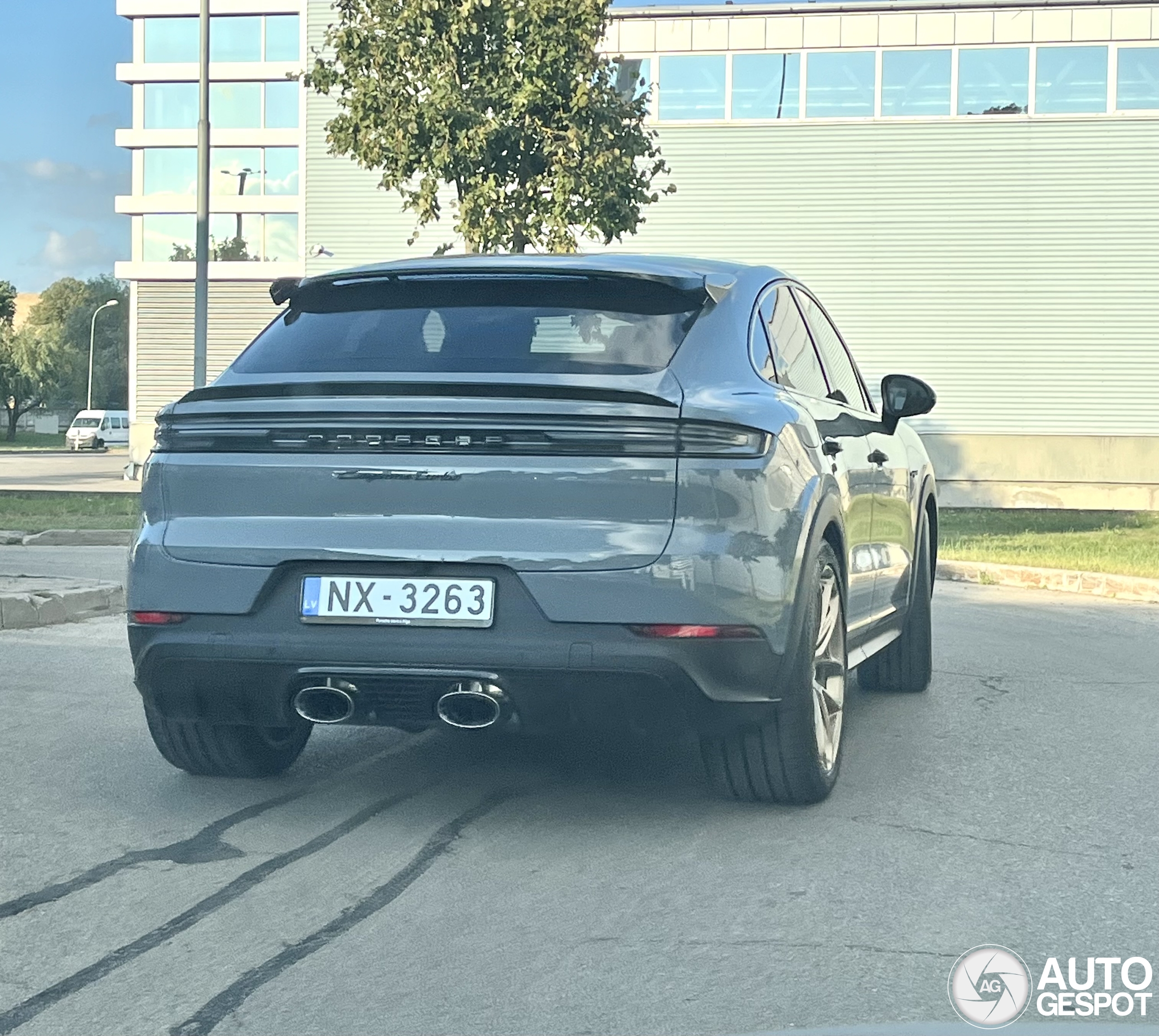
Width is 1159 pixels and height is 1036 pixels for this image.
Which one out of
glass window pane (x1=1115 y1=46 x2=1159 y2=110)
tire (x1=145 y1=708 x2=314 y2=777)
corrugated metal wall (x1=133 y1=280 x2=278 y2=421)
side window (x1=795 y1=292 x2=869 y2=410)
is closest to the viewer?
tire (x1=145 y1=708 x2=314 y2=777)

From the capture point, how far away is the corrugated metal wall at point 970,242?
1216 inches

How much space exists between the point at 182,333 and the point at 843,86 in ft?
73.4

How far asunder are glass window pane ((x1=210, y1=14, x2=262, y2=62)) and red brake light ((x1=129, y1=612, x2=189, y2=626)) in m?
59.9

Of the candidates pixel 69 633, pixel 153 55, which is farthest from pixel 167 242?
pixel 69 633

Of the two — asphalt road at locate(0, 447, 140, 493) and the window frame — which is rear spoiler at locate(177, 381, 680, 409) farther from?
asphalt road at locate(0, 447, 140, 493)

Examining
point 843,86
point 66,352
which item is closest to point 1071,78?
point 843,86

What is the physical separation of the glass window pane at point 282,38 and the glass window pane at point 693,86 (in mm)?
32499

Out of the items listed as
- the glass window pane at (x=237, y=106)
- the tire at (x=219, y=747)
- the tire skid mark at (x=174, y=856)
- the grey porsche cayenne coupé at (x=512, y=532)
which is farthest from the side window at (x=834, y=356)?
the glass window pane at (x=237, y=106)

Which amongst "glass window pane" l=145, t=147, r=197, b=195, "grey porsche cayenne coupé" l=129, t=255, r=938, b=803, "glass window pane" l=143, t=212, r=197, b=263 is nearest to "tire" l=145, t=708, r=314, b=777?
"grey porsche cayenne coupé" l=129, t=255, r=938, b=803

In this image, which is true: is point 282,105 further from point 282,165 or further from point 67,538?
point 67,538

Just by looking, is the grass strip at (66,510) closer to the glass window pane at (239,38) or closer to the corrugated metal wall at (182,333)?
the corrugated metal wall at (182,333)

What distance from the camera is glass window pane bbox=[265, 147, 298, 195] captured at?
205 ft

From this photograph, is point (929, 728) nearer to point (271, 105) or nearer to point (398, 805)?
point (398, 805)

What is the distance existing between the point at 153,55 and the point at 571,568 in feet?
193
